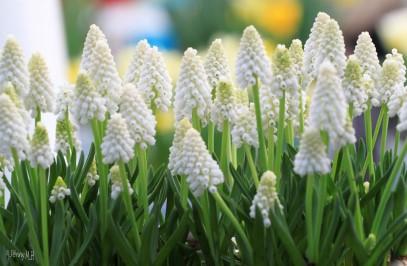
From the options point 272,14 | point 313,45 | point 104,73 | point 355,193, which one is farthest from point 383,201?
point 272,14

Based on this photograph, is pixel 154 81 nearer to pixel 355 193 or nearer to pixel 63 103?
pixel 63 103

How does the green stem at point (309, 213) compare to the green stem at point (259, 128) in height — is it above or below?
below

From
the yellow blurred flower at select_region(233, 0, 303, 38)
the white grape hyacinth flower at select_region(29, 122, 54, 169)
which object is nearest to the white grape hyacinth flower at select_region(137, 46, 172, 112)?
the white grape hyacinth flower at select_region(29, 122, 54, 169)

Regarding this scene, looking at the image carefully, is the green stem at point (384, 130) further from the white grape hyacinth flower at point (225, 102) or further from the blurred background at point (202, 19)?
the blurred background at point (202, 19)

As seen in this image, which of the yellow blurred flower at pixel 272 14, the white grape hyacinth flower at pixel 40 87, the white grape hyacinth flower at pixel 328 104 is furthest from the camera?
the yellow blurred flower at pixel 272 14

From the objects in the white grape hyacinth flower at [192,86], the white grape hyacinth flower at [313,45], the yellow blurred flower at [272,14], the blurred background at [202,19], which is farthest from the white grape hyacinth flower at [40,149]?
the yellow blurred flower at [272,14]

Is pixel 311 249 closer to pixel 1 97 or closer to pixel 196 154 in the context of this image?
pixel 196 154

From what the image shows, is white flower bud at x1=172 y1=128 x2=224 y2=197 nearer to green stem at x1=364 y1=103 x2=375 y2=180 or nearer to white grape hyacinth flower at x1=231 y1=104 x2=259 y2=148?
white grape hyacinth flower at x1=231 y1=104 x2=259 y2=148

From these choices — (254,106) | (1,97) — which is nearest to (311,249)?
(254,106)
